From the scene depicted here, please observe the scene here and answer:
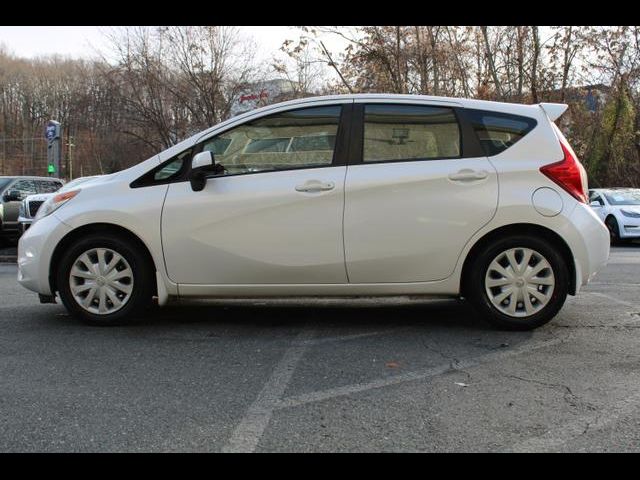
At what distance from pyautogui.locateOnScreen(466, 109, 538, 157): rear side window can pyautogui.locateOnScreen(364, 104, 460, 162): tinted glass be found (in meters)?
0.18

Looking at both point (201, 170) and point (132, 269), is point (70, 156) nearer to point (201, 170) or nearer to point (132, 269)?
point (132, 269)

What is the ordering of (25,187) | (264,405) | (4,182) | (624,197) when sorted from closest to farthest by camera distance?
(264,405) < (4,182) < (25,187) < (624,197)

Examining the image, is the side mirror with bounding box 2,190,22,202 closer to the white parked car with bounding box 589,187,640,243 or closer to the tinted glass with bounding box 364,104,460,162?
the tinted glass with bounding box 364,104,460,162

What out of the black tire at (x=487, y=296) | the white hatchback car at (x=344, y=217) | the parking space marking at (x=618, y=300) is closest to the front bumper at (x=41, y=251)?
the white hatchback car at (x=344, y=217)

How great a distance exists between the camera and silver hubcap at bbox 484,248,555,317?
15.8 feet

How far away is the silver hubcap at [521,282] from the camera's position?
15.8 ft

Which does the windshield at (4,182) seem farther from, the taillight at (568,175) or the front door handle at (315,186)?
the taillight at (568,175)

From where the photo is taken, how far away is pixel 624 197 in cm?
1669

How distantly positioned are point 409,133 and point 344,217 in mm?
832

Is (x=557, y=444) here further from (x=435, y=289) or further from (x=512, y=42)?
(x=512, y=42)

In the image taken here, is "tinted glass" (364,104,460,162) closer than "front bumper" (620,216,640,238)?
Yes

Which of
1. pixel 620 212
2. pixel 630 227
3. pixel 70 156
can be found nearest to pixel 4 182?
pixel 620 212

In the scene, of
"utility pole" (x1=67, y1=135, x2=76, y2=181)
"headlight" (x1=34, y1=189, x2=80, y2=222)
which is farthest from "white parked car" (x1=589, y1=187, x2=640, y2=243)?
"utility pole" (x1=67, y1=135, x2=76, y2=181)

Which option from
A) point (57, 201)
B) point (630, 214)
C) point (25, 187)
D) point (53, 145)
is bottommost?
point (630, 214)
